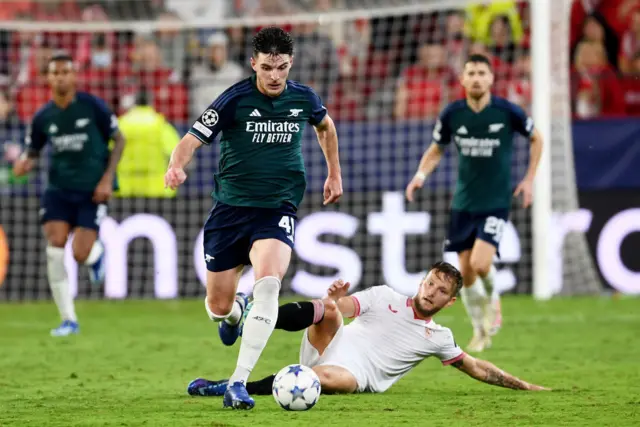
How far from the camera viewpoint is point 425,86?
15898 millimetres

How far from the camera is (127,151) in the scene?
15.9 metres

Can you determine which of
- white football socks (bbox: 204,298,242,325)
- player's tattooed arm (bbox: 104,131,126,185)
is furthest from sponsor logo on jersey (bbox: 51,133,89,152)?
white football socks (bbox: 204,298,242,325)

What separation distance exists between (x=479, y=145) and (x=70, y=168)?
3.82m

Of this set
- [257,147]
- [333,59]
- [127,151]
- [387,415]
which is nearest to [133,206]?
[127,151]

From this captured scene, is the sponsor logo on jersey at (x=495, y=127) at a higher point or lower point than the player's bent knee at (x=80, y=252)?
higher

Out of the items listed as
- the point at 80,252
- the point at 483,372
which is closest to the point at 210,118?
the point at 483,372

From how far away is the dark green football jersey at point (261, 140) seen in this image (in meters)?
7.35

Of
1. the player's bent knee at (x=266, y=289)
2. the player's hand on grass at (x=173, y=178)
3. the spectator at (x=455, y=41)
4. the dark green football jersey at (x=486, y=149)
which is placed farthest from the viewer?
the spectator at (x=455, y=41)

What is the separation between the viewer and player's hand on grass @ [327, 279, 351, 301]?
24.2ft

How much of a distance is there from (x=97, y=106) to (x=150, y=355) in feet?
9.46

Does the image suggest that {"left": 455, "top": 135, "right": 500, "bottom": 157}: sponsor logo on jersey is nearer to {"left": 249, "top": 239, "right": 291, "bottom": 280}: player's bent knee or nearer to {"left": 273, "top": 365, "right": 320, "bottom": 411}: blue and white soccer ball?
{"left": 249, "top": 239, "right": 291, "bottom": 280}: player's bent knee

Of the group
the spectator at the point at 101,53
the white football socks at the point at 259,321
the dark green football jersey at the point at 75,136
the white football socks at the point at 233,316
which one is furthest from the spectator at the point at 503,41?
the white football socks at the point at 259,321

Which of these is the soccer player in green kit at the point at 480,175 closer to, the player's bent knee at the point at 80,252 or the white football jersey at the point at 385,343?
the white football jersey at the point at 385,343

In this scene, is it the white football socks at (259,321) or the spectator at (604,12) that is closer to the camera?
the white football socks at (259,321)
